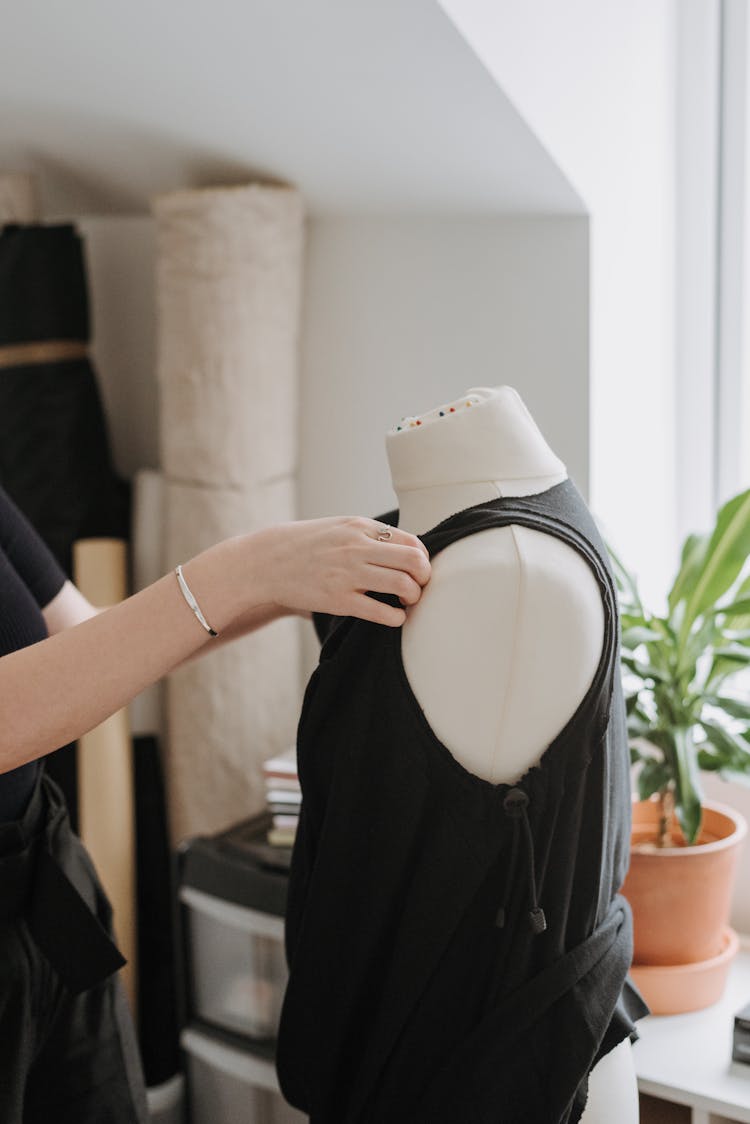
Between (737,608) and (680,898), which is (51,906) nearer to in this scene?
(680,898)

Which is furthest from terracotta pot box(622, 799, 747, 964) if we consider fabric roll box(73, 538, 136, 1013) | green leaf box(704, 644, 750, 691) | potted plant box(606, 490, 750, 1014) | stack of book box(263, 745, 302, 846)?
fabric roll box(73, 538, 136, 1013)

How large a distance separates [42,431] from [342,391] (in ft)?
1.96

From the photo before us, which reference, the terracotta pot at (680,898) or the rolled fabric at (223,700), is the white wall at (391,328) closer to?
the rolled fabric at (223,700)

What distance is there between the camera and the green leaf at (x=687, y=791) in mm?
1539

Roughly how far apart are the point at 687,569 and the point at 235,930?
94 centimetres

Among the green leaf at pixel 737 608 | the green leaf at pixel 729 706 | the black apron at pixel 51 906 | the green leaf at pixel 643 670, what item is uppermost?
the green leaf at pixel 737 608

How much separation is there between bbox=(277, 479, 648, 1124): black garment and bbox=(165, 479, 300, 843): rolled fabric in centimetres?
105

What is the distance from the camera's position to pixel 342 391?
224cm

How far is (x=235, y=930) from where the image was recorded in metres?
1.91

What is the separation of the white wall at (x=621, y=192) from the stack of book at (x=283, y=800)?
26.6 inches

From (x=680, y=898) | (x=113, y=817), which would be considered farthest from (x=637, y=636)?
(x=113, y=817)

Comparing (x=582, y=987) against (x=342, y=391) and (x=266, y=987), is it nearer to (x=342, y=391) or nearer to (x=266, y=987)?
(x=266, y=987)

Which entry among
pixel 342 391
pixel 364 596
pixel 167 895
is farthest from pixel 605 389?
pixel 167 895

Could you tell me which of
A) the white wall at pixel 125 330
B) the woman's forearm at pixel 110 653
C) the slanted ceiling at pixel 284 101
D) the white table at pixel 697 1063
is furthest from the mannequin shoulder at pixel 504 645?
the white wall at pixel 125 330
